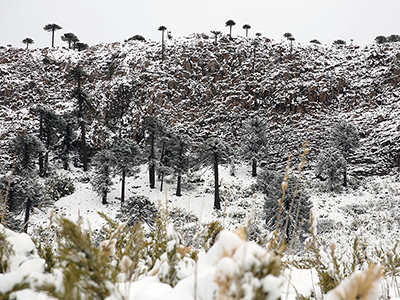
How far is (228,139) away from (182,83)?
1274cm

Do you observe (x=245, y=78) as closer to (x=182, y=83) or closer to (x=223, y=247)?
(x=182, y=83)

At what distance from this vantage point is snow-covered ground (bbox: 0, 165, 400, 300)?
0.55 metres

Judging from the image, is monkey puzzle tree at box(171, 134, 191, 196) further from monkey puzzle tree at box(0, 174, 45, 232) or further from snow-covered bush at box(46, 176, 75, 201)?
monkey puzzle tree at box(0, 174, 45, 232)

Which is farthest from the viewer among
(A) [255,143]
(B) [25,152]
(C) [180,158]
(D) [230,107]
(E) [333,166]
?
(D) [230,107]

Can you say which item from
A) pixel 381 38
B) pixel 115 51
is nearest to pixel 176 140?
pixel 115 51

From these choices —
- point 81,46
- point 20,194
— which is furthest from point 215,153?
point 81,46

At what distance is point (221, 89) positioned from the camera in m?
34.7

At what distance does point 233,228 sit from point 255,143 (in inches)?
505

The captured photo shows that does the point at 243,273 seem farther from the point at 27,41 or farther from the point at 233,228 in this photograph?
the point at 27,41

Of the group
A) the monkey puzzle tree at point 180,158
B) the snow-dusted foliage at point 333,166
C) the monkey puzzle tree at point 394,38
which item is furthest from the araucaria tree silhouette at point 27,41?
the monkey puzzle tree at point 394,38

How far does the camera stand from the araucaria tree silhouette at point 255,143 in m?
24.4

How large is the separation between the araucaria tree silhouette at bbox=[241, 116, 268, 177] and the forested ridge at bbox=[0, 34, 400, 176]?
120 inches

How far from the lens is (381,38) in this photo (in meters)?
35.8

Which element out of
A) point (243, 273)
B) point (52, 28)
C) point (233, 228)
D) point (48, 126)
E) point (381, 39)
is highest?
point (52, 28)
